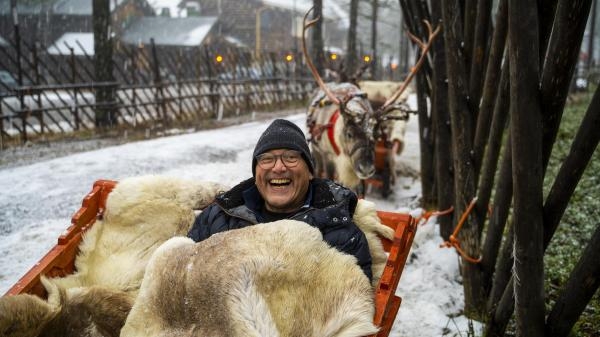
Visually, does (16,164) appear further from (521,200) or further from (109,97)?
(521,200)

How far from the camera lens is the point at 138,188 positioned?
2479 mm

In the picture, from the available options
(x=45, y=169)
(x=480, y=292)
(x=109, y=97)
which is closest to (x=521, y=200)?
(x=480, y=292)

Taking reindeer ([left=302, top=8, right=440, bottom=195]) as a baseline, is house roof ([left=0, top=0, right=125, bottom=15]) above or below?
above

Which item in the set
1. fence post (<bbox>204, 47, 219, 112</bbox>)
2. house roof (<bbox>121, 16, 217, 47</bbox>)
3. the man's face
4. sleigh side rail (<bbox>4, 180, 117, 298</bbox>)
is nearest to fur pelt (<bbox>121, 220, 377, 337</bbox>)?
the man's face

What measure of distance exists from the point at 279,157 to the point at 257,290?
759 millimetres

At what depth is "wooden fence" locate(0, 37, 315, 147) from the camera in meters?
9.38

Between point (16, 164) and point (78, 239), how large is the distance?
17.8 feet

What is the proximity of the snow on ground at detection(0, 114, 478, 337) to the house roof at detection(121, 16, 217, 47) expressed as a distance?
775 inches

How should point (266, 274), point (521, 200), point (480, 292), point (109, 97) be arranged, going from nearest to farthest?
1. point (266, 274)
2. point (521, 200)
3. point (480, 292)
4. point (109, 97)

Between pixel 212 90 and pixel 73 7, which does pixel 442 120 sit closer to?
pixel 212 90

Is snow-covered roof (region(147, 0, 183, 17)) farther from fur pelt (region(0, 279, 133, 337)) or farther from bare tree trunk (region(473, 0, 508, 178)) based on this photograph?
fur pelt (region(0, 279, 133, 337))

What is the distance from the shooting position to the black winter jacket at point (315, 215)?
206cm

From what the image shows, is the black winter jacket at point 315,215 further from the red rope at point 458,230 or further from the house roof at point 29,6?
the house roof at point 29,6

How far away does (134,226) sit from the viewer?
2.45 m
